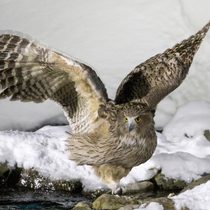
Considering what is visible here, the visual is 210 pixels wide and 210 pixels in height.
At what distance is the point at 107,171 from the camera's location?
7.48 m

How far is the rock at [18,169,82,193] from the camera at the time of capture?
29.7ft

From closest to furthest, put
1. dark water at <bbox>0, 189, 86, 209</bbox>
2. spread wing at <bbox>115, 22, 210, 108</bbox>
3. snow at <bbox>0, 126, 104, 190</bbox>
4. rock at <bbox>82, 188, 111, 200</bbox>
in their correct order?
spread wing at <bbox>115, 22, 210, 108</bbox>, dark water at <bbox>0, 189, 86, 209</bbox>, rock at <bbox>82, 188, 111, 200</bbox>, snow at <bbox>0, 126, 104, 190</bbox>

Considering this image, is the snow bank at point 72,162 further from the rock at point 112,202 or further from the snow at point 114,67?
the rock at point 112,202

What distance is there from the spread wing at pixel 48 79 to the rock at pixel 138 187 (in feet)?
6.27

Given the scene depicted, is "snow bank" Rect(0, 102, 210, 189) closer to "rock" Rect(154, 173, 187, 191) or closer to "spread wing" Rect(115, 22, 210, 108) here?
"rock" Rect(154, 173, 187, 191)

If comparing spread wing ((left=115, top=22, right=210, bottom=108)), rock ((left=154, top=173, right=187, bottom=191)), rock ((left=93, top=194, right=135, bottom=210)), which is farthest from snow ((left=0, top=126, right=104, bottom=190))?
spread wing ((left=115, top=22, right=210, bottom=108))

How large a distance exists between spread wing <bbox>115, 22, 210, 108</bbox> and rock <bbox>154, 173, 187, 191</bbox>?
190cm

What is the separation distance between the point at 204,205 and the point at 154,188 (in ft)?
7.87

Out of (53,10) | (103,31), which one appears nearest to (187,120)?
(103,31)

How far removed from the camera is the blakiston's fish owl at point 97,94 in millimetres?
6559

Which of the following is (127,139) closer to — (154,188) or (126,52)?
(154,188)

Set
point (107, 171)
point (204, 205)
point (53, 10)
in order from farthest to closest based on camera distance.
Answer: point (53, 10) < point (107, 171) < point (204, 205)

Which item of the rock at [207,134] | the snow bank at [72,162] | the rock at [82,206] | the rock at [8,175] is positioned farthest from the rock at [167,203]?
the rock at [207,134]

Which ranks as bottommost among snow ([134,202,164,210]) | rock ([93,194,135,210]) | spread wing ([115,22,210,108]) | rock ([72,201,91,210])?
rock ([72,201,91,210])
